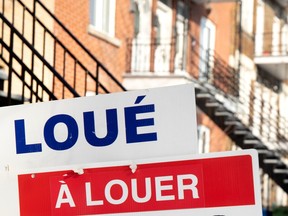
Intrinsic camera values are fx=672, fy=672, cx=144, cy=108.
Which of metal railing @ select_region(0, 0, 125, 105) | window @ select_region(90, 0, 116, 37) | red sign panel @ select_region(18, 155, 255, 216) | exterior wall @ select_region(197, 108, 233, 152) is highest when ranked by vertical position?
window @ select_region(90, 0, 116, 37)

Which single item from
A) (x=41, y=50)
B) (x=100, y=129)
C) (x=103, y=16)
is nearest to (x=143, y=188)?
(x=100, y=129)

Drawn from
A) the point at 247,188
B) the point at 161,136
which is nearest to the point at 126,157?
the point at 161,136

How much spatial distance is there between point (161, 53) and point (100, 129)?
38.5 feet

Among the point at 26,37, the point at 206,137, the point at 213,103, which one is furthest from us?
the point at 206,137

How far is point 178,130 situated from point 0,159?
2.62 feet

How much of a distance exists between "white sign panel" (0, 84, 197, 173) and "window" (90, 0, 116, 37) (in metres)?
9.37

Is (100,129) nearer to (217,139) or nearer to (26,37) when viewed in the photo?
(26,37)

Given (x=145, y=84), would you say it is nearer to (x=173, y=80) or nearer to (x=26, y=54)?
(x=173, y=80)

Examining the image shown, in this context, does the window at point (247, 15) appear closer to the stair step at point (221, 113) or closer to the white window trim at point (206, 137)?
the white window trim at point (206, 137)

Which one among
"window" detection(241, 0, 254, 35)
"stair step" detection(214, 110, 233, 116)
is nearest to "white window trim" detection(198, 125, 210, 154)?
"stair step" detection(214, 110, 233, 116)

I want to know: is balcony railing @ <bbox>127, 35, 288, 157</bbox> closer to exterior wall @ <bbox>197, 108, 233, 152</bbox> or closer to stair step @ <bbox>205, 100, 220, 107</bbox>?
stair step @ <bbox>205, 100, 220, 107</bbox>

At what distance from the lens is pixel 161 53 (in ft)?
47.2

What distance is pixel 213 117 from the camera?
585 inches

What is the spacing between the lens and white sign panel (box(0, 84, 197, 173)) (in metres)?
2.58
